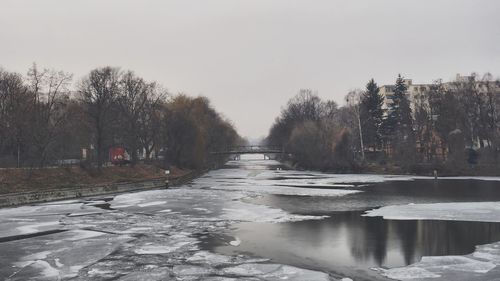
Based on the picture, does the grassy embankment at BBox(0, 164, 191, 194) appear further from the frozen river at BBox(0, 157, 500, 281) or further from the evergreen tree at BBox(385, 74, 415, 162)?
the evergreen tree at BBox(385, 74, 415, 162)

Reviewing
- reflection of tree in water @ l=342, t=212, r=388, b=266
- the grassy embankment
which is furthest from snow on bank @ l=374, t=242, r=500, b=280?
the grassy embankment

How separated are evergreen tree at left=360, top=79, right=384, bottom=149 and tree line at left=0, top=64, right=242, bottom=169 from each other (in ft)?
109

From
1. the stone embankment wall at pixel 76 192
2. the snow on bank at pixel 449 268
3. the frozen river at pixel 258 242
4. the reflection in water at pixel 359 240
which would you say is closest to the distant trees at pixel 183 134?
the stone embankment wall at pixel 76 192

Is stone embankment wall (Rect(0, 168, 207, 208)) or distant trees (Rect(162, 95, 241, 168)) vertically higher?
distant trees (Rect(162, 95, 241, 168))

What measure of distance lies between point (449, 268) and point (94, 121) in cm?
5342

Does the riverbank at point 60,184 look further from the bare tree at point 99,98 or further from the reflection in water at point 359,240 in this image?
the reflection in water at point 359,240

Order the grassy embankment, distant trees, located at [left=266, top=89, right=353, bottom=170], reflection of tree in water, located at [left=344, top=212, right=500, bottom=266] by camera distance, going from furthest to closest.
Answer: distant trees, located at [left=266, top=89, right=353, bottom=170]
the grassy embankment
reflection of tree in water, located at [left=344, top=212, right=500, bottom=266]

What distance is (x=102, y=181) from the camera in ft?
169

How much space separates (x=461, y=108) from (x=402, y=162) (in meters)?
12.2

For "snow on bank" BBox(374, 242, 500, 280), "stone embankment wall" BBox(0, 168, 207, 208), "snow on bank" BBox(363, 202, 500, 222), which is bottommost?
"snow on bank" BBox(363, 202, 500, 222)

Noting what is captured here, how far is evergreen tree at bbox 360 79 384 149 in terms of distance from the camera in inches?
3477

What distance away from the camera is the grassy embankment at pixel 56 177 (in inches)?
1574

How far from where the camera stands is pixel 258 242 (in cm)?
1747

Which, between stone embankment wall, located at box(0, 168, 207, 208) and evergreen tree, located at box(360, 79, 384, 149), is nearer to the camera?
stone embankment wall, located at box(0, 168, 207, 208)
